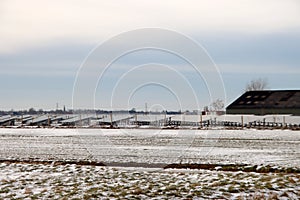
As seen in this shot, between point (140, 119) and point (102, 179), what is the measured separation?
4329 cm

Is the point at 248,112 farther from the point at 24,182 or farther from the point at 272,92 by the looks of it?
the point at 24,182

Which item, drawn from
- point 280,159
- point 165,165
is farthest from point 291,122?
point 165,165

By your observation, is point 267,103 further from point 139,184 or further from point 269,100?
point 139,184

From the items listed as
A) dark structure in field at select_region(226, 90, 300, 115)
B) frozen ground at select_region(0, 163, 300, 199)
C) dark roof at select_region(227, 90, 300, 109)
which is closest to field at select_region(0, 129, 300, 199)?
frozen ground at select_region(0, 163, 300, 199)

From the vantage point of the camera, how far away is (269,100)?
73.0 metres

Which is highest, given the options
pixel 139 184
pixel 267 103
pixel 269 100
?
pixel 269 100

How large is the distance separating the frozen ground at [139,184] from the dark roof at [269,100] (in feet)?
194

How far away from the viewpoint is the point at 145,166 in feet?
52.7

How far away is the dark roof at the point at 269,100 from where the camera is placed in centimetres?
6969

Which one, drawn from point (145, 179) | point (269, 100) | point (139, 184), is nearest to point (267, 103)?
point (269, 100)

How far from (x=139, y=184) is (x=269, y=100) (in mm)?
64941

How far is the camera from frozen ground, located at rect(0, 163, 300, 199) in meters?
10.6

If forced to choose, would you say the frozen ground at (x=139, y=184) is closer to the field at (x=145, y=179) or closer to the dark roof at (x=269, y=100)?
the field at (x=145, y=179)

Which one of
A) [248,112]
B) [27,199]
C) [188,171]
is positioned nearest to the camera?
[27,199]
